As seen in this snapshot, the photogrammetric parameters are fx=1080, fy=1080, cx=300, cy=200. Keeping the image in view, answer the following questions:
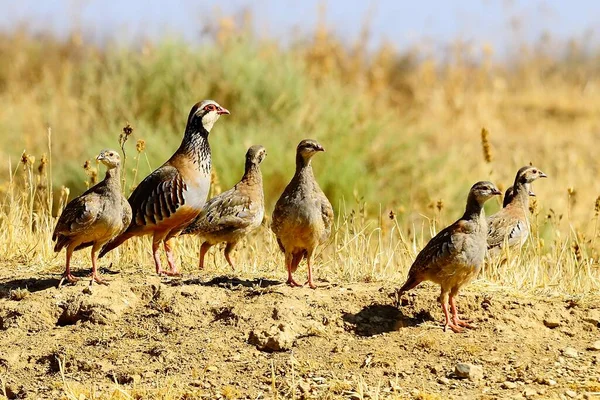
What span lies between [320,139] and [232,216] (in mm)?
7312

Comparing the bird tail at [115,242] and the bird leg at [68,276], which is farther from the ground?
the bird tail at [115,242]

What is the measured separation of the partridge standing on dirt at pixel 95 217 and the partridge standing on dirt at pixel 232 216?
153cm

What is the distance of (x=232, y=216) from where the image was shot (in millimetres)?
9641

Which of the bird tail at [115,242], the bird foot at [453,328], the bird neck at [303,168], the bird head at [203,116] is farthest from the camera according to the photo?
the bird head at [203,116]

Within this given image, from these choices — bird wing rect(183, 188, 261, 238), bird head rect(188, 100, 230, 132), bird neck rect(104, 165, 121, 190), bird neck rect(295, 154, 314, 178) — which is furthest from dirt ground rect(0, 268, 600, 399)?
bird head rect(188, 100, 230, 132)

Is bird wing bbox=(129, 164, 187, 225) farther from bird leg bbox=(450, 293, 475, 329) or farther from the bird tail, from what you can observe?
bird leg bbox=(450, 293, 475, 329)

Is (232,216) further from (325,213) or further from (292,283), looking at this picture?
(292,283)

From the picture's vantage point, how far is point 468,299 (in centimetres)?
791

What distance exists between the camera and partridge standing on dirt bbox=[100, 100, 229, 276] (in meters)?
9.01

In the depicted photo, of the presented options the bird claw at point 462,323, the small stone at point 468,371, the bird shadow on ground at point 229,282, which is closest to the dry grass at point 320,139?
the bird shadow on ground at point 229,282

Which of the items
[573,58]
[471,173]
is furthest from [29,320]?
[573,58]

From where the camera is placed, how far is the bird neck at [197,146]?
941 cm

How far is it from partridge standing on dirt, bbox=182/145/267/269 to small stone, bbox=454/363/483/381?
10.4 feet

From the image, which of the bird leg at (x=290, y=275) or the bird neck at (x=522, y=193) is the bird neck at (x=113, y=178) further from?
the bird neck at (x=522, y=193)
